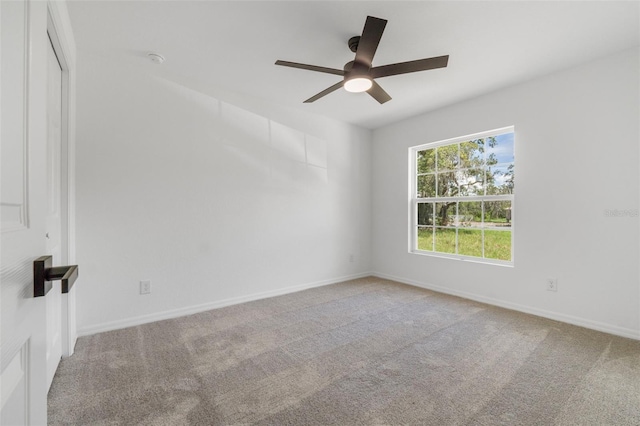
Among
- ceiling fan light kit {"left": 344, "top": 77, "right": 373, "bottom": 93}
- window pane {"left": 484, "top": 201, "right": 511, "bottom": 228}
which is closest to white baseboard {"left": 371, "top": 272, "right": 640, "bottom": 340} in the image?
window pane {"left": 484, "top": 201, "right": 511, "bottom": 228}

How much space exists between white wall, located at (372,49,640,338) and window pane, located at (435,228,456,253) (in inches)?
11.7

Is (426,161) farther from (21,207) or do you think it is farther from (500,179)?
(21,207)

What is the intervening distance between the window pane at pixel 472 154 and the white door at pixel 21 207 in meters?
3.82

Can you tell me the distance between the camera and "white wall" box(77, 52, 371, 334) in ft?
8.11

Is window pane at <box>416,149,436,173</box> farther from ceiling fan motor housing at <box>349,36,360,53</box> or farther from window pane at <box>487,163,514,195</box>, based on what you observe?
ceiling fan motor housing at <box>349,36,360,53</box>

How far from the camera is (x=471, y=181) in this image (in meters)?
3.55

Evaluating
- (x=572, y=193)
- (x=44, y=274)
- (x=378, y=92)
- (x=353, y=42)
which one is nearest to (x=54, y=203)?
(x=44, y=274)

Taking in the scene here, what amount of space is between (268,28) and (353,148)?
2.48 m

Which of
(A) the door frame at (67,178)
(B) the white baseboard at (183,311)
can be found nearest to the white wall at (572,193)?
(B) the white baseboard at (183,311)

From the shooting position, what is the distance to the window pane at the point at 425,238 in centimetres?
398

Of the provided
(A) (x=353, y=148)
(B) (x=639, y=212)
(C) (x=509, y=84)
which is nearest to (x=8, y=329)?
(B) (x=639, y=212)

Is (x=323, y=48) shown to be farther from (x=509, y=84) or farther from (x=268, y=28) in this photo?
(x=509, y=84)

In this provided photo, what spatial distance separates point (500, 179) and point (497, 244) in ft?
2.46

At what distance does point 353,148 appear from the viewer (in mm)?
4430
